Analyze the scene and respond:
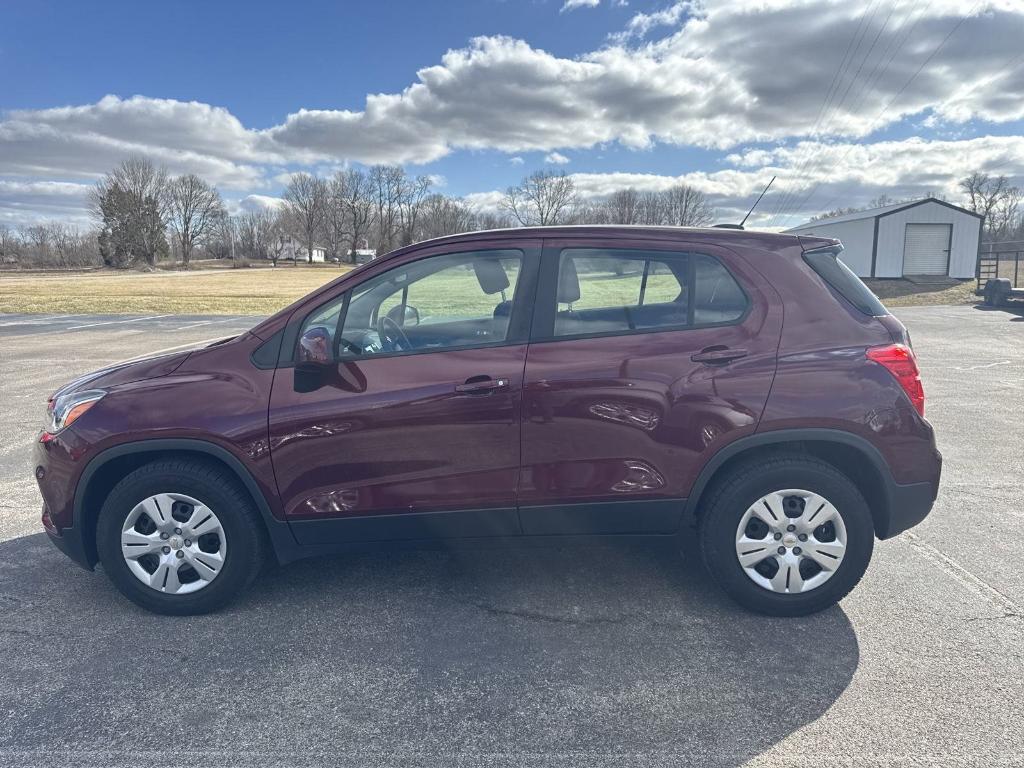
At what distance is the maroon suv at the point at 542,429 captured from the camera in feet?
10.3

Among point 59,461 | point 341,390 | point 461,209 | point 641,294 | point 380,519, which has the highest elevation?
point 461,209

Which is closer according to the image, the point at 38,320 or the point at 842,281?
the point at 842,281

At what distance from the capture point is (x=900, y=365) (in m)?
3.19

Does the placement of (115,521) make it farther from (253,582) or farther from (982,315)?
(982,315)

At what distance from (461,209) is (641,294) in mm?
77029

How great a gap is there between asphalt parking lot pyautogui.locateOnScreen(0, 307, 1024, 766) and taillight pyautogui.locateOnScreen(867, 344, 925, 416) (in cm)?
108

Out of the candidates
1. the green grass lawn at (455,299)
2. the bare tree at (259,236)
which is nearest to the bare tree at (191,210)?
the bare tree at (259,236)

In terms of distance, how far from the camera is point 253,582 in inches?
138

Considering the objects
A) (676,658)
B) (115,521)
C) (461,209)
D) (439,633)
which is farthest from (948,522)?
(461,209)

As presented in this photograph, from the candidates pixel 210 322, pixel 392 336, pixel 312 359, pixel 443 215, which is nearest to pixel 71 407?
pixel 312 359

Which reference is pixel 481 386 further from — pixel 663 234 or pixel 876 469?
pixel 876 469

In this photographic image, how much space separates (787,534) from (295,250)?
108 metres

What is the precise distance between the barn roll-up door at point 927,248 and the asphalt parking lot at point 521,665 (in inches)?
1325

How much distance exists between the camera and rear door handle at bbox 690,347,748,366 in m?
3.15
